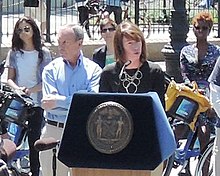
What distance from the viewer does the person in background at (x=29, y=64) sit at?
778cm

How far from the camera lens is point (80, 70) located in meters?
6.49

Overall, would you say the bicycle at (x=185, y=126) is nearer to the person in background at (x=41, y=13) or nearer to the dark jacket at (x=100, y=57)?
the dark jacket at (x=100, y=57)

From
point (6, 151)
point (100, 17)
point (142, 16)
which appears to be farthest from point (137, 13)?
point (6, 151)

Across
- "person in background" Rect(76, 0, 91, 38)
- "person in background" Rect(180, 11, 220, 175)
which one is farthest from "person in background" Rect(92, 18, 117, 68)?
"person in background" Rect(76, 0, 91, 38)

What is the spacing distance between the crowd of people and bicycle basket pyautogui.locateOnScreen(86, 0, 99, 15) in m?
11.0

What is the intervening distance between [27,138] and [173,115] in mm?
1539

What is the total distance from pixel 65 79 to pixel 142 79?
746mm

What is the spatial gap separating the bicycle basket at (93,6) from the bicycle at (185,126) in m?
11.1

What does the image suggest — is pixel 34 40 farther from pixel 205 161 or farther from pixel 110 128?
pixel 110 128

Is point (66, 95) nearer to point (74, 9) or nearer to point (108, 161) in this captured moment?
point (108, 161)

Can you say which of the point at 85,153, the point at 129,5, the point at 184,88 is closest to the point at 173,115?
the point at 184,88

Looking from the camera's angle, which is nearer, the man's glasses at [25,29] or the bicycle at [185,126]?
the bicycle at [185,126]

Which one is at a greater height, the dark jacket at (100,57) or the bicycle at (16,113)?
the dark jacket at (100,57)

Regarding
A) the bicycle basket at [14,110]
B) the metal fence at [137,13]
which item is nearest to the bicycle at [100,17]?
the metal fence at [137,13]
